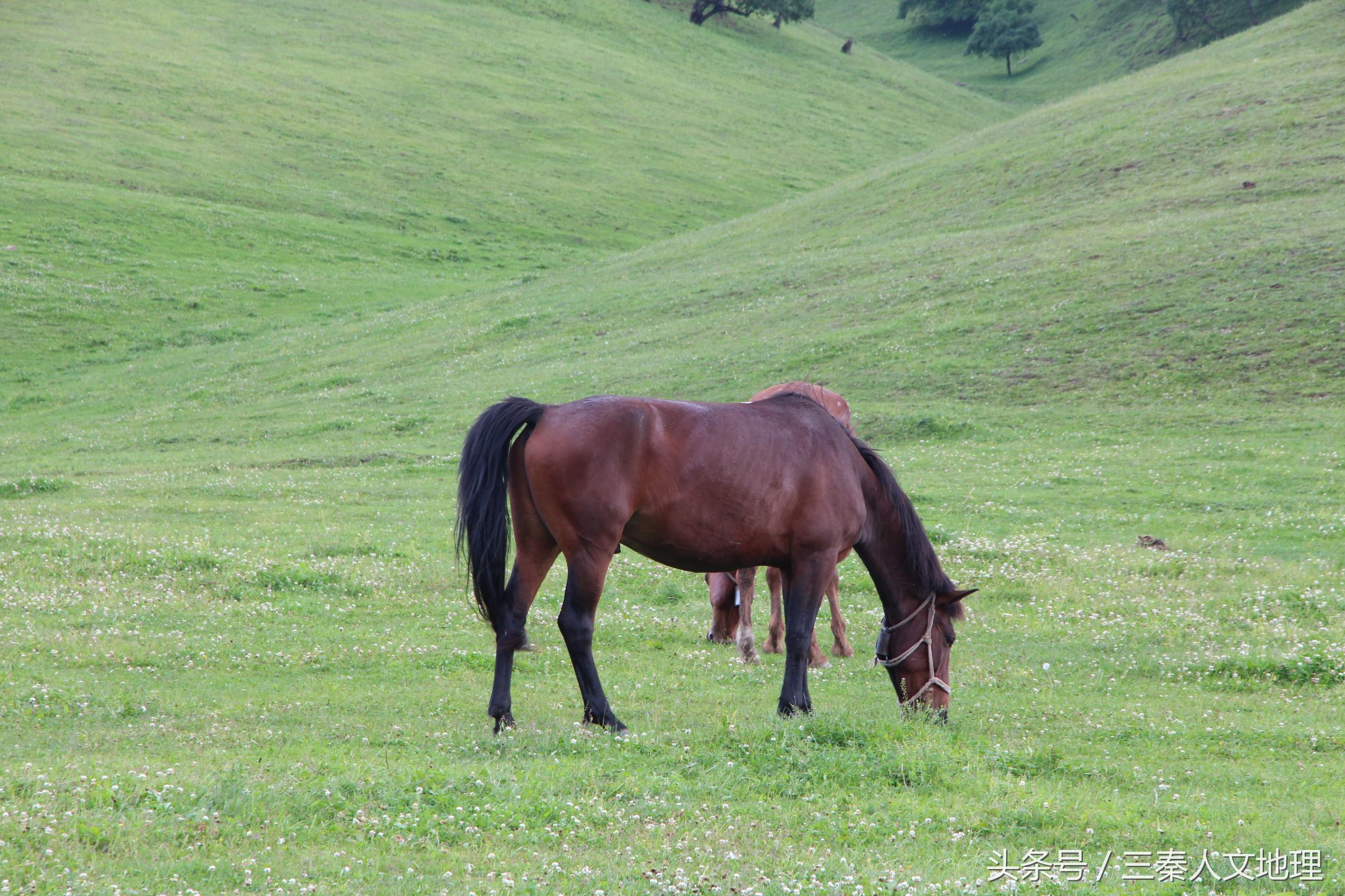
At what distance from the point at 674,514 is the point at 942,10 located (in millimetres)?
121079

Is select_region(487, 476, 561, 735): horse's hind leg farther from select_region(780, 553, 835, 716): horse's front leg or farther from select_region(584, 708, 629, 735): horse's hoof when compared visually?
select_region(780, 553, 835, 716): horse's front leg

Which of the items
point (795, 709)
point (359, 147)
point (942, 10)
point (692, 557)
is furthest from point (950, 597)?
point (942, 10)

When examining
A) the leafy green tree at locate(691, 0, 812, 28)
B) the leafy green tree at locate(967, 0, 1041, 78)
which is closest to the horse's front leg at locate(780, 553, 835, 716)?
the leafy green tree at locate(691, 0, 812, 28)

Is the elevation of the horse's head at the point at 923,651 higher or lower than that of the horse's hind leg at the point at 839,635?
higher

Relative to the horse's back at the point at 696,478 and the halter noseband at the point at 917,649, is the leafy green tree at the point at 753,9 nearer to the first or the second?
the horse's back at the point at 696,478

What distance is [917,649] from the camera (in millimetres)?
Answer: 9414

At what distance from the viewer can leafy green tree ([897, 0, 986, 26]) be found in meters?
117

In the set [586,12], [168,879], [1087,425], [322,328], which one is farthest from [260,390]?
[586,12]

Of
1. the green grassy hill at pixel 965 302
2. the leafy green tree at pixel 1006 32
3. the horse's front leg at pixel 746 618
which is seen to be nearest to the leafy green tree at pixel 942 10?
the leafy green tree at pixel 1006 32

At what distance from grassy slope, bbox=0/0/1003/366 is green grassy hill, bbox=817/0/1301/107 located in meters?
11.7

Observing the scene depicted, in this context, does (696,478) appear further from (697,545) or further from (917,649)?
(917,649)

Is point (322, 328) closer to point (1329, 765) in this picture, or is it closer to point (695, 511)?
point (695, 511)

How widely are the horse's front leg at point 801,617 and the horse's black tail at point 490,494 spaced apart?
7.38ft

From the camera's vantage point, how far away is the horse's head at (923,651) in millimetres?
9297
